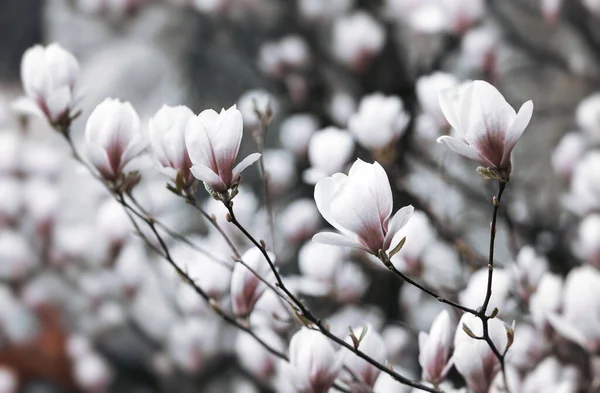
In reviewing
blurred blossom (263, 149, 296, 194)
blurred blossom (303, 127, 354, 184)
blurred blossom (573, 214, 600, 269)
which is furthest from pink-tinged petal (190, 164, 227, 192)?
blurred blossom (263, 149, 296, 194)

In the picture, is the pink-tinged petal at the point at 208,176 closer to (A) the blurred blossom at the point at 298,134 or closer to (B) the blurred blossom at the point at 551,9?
(A) the blurred blossom at the point at 298,134

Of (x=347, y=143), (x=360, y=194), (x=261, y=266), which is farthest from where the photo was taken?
(x=347, y=143)

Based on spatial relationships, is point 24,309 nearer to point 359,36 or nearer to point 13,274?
point 13,274

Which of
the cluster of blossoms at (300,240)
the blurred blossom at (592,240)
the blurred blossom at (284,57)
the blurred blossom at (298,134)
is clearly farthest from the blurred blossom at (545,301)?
the blurred blossom at (284,57)

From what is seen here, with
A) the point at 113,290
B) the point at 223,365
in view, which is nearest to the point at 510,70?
the point at 223,365

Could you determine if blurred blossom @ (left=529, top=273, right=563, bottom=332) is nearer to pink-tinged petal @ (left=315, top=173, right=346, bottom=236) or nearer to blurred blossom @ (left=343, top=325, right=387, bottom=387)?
blurred blossom @ (left=343, top=325, right=387, bottom=387)

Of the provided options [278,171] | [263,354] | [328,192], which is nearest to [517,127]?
[328,192]
